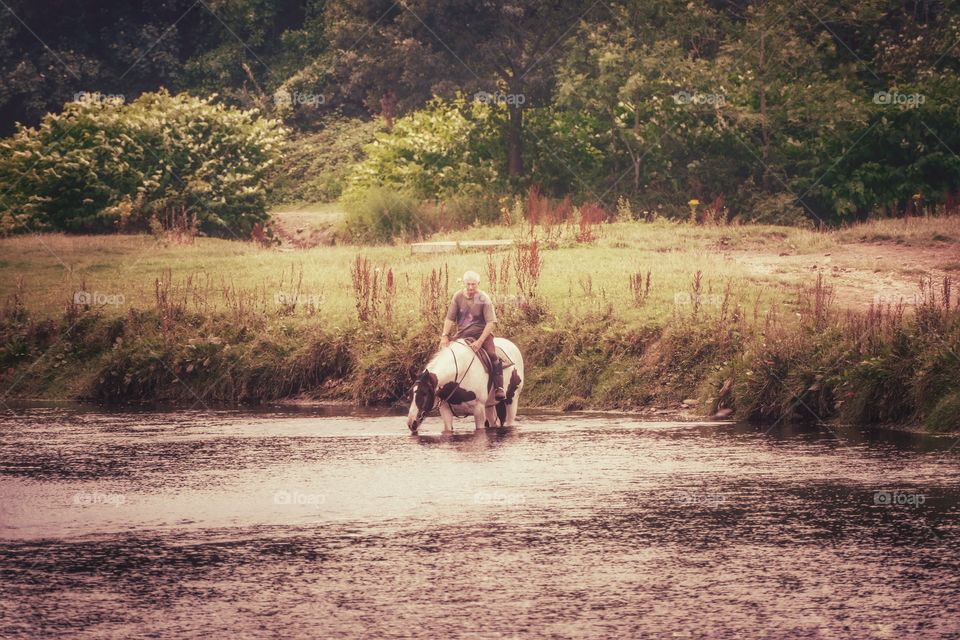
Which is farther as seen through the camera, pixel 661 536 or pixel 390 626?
pixel 661 536

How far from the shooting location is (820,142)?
39.7m

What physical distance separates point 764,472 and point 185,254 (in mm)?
21768

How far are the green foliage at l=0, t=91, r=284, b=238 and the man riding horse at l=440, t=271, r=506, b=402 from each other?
20.5 metres

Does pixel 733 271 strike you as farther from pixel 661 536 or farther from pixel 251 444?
pixel 661 536

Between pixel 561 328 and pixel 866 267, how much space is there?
6.81 metres

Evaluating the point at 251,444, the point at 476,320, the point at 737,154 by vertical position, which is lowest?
the point at 251,444

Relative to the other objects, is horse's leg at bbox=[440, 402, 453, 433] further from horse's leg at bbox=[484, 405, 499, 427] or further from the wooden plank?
the wooden plank

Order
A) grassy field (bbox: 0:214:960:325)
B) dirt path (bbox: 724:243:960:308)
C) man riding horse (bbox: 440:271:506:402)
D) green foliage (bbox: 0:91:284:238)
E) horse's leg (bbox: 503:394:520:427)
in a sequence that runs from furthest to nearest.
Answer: green foliage (bbox: 0:91:284:238) → grassy field (bbox: 0:214:960:325) → dirt path (bbox: 724:243:960:308) → horse's leg (bbox: 503:394:520:427) → man riding horse (bbox: 440:271:506:402)

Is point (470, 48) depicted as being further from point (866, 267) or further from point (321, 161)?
point (866, 267)

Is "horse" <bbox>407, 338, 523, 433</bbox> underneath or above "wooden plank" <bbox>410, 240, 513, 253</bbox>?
underneath

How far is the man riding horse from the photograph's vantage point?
65.1ft

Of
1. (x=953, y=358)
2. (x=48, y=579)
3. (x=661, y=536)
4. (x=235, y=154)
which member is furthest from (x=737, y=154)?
(x=48, y=579)

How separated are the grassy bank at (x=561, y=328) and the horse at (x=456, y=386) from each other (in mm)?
3255

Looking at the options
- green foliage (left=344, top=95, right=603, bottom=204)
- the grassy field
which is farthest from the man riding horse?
green foliage (left=344, top=95, right=603, bottom=204)
